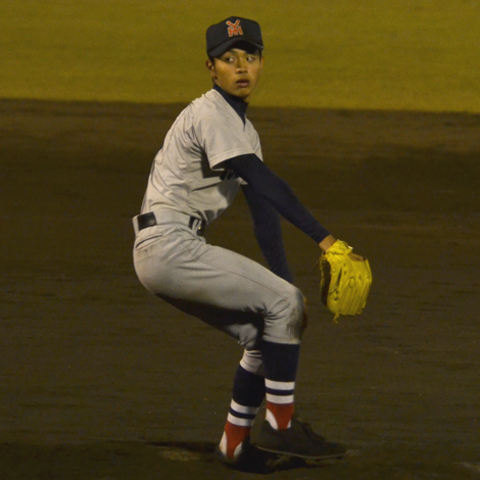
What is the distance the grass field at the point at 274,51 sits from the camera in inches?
634

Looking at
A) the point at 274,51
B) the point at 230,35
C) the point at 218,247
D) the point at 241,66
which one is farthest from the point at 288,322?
the point at 274,51

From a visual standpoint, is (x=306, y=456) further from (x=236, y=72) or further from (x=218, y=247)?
(x=236, y=72)

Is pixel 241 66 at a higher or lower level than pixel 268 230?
higher

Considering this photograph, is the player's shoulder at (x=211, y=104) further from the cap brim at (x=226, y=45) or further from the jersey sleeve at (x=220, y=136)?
the cap brim at (x=226, y=45)

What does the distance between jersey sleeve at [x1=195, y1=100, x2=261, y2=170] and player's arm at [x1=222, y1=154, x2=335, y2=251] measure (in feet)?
0.10

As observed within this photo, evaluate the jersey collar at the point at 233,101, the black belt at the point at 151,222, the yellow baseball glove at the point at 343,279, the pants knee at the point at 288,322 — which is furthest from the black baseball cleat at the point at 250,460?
the jersey collar at the point at 233,101

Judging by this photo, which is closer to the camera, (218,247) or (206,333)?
Result: (218,247)

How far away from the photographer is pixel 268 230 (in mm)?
3809

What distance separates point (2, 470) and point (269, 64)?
46.1ft

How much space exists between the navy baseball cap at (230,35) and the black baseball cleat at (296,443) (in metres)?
1.30

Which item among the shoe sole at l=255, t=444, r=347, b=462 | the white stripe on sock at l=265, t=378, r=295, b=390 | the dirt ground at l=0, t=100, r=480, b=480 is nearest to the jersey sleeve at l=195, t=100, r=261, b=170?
the white stripe on sock at l=265, t=378, r=295, b=390

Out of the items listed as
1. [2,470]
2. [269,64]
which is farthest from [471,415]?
[269,64]

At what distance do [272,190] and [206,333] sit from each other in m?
2.59

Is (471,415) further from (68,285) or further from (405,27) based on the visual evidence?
(405,27)
